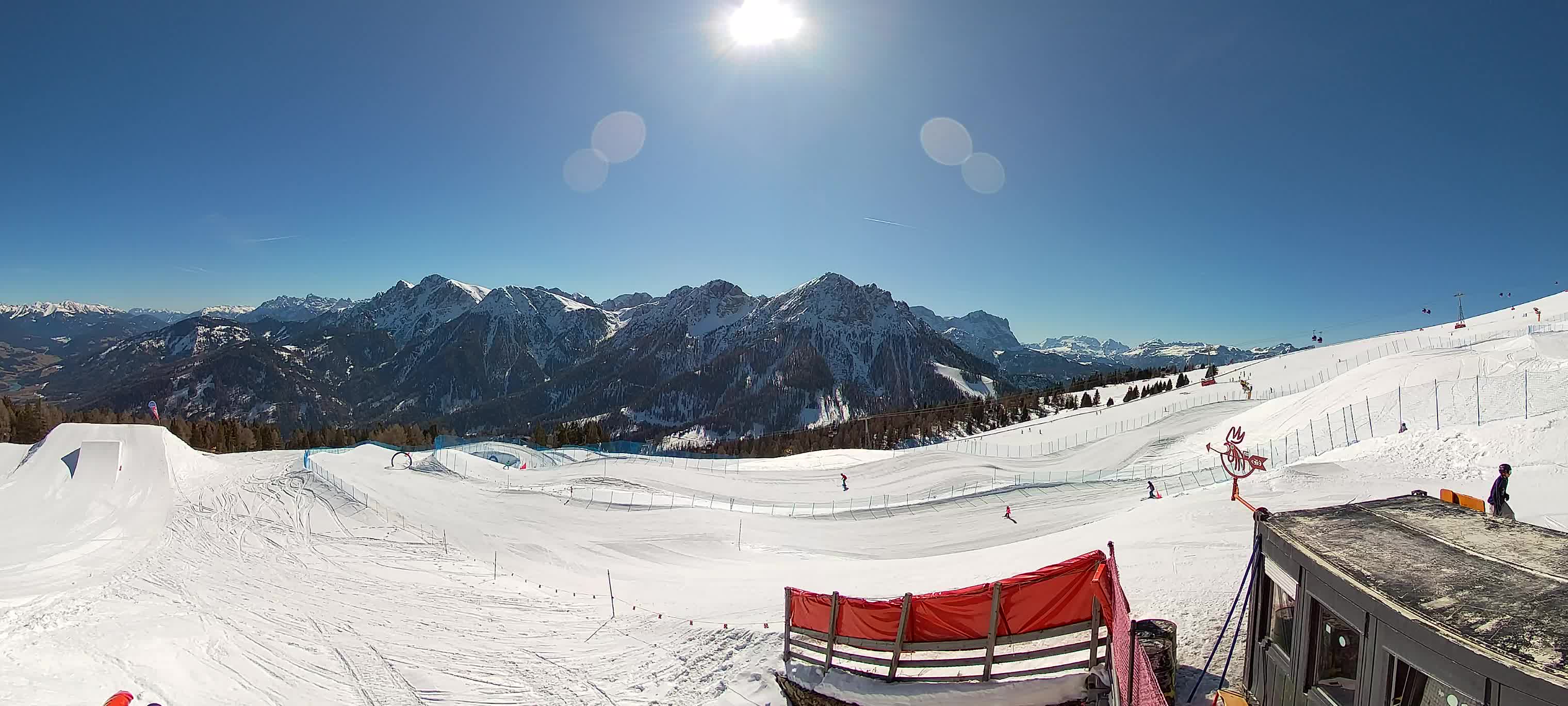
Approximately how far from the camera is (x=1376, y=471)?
17375 millimetres

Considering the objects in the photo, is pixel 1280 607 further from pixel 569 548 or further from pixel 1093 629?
pixel 569 548

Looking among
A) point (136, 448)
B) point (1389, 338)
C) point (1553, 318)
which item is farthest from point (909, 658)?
point (1389, 338)

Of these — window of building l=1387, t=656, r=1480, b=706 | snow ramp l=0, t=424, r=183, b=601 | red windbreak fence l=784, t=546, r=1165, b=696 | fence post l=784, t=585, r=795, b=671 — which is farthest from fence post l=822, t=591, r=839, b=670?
snow ramp l=0, t=424, r=183, b=601

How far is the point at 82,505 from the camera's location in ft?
106

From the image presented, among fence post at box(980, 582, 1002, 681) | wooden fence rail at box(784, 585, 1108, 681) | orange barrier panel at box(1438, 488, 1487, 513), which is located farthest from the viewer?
fence post at box(980, 582, 1002, 681)

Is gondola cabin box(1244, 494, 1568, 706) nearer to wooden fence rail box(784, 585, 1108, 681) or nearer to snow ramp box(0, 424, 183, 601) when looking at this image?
wooden fence rail box(784, 585, 1108, 681)

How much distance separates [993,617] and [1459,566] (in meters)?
4.84

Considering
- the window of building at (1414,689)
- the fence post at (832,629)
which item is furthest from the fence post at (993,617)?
the window of building at (1414,689)

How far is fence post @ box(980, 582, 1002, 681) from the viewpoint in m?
8.12

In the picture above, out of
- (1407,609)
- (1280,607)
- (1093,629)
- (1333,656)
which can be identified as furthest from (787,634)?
(1407,609)

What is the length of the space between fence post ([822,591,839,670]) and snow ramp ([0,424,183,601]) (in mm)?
29740

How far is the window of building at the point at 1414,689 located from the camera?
379cm

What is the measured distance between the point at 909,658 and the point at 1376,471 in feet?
58.6

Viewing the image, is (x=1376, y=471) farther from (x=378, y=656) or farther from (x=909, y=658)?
(x=378, y=656)
